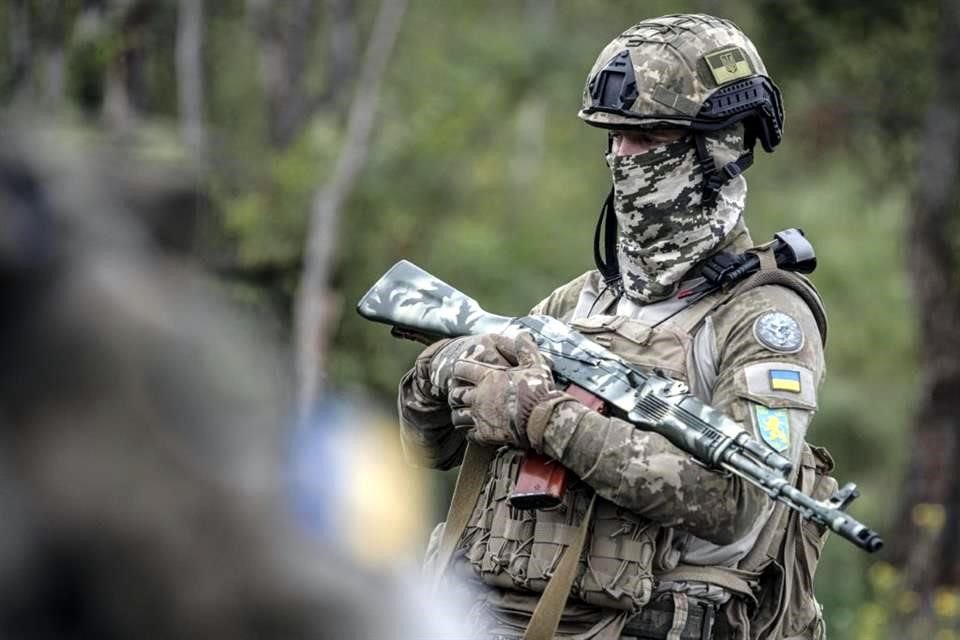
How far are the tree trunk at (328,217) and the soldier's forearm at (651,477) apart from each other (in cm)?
950

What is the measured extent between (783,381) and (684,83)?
28.8 inches

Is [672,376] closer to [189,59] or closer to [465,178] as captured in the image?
[189,59]

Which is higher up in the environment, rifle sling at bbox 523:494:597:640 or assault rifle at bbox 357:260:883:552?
assault rifle at bbox 357:260:883:552

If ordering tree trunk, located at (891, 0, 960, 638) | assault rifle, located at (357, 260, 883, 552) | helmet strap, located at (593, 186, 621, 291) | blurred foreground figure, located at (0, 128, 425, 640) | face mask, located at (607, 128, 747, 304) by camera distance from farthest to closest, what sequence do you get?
tree trunk, located at (891, 0, 960, 638)
helmet strap, located at (593, 186, 621, 291)
face mask, located at (607, 128, 747, 304)
assault rifle, located at (357, 260, 883, 552)
blurred foreground figure, located at (0, 128, 425, 640)

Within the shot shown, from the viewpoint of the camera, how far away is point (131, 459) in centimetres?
116

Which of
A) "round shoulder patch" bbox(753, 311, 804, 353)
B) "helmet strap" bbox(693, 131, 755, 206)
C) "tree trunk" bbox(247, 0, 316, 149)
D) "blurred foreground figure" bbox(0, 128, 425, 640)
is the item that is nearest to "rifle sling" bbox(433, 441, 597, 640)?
"round shoulder patch" bbox(753, 311, 804, 353)

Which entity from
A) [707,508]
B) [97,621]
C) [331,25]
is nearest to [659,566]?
[707,508]

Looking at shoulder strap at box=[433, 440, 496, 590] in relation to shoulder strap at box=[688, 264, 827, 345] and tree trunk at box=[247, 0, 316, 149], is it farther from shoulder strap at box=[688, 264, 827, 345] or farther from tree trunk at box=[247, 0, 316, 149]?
tree trunk at box=[247, 0, 316, 149]

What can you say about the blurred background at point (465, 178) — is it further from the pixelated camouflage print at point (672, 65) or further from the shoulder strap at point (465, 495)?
the pixelated camouflage print at point (672, 65)

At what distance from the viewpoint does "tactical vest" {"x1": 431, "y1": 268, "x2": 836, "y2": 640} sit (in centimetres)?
369

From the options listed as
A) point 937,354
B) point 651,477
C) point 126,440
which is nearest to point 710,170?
point 651,477

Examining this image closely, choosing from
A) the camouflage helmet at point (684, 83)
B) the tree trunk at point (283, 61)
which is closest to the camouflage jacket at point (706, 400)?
the camouflage helmet at point (684, 83)

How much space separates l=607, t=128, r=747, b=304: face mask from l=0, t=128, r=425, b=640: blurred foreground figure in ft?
9.20

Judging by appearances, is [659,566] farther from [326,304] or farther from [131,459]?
[326,304]
